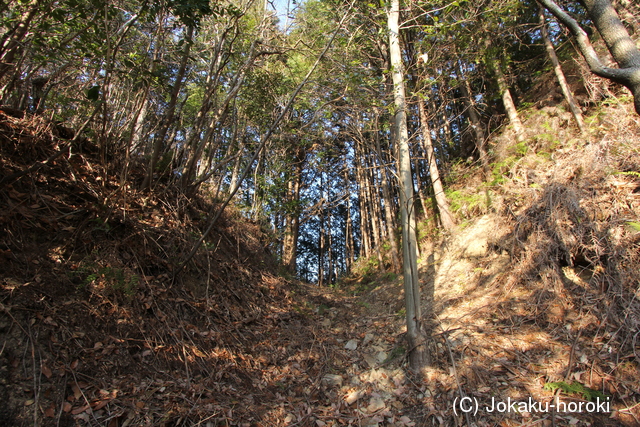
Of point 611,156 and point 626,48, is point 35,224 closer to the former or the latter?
point 626,48

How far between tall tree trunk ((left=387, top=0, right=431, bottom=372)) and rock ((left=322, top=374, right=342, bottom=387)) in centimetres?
92

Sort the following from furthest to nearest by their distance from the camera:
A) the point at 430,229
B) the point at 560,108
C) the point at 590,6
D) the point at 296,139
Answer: the point at 296,139, the point at 430,229, the point at 560,108, the point at 590,6

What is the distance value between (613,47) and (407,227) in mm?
2510

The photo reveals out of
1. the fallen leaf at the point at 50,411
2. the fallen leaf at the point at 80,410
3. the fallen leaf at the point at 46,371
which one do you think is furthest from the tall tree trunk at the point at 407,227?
the fallen leaf at the point at 46,371

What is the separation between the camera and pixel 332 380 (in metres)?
3.88

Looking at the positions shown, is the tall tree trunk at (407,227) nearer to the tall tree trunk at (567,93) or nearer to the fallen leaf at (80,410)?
the fallen leaf at (80,410)

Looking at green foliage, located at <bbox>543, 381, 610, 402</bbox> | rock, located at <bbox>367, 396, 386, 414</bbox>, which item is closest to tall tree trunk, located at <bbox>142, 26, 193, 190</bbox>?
rock, located at <bbox>367, 396, 386, 414</bbox>

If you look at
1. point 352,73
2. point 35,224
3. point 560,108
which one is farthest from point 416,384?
point 560,108

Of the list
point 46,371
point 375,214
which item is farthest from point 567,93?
point 46,371

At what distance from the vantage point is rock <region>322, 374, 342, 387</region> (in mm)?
3800

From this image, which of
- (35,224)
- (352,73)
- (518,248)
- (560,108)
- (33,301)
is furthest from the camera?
(560,108)

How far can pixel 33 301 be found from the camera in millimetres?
2764

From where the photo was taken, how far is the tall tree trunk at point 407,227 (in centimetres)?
382

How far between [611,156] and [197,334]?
627 centimetres
